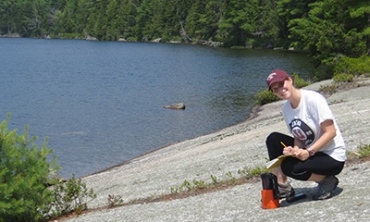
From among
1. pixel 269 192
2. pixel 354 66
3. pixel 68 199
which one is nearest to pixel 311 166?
pixel 269 192

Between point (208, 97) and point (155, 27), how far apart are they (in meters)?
120

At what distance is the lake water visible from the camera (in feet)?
92.1

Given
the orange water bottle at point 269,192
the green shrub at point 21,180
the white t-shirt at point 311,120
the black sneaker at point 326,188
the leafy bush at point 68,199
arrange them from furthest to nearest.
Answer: the leafy bush at point 68,199, the green shrub at point 21,180, the orange water bottle at point 269,192, the black sneaker at point 326,188, the white t-shirt at point 311,120

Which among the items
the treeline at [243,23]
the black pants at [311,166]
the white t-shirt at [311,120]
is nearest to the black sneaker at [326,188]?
the black pants at [311,166]

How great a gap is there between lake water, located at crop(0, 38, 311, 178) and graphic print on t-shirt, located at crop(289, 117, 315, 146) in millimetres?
16050

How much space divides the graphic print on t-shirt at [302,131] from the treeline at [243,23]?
1315 inches

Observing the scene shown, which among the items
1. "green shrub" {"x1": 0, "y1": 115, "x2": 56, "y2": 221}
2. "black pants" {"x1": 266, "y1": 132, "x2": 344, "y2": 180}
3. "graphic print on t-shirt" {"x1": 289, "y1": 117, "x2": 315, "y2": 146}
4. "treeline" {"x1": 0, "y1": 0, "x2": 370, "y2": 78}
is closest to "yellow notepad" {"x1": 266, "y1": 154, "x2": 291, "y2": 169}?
"black pants" {"x1": 266, "y1": 132, "x2": 344, "y2": 180}

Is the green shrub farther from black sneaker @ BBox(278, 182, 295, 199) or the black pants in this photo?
the black pants

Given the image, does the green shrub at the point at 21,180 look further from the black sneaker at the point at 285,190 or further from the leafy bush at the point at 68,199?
the black sneaker at the point at 285,190

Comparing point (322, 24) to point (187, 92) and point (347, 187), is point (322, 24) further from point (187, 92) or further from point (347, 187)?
point (347, 187)

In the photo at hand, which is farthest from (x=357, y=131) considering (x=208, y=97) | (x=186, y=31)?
(x=186, y=31)

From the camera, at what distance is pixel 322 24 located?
1624 inches

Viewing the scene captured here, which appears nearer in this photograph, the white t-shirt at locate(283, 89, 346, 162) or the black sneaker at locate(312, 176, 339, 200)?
the white t-shirt at locate(283, 89, 346, 162)

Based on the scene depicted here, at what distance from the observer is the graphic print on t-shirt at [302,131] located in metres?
7.49
